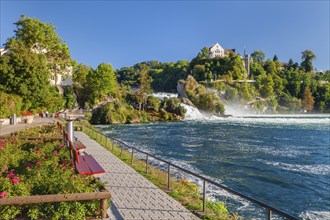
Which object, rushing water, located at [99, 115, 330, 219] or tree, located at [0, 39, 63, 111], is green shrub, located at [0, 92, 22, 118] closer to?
tree, located at [0, 39, 63, 111]

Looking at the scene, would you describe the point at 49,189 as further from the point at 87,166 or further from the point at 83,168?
the point at 87,166

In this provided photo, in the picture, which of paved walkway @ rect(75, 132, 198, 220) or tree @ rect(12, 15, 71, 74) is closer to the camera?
paved walkway @ rect(75, 132, 198, 220)

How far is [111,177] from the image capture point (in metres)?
10.1

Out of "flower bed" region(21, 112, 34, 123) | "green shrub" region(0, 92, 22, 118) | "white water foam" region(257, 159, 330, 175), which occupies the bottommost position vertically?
"white water foam" region(257, 159, 330, 175)

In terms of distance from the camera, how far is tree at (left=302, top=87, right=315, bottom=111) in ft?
392

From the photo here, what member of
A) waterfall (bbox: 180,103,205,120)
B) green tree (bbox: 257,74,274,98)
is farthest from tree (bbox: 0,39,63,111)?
green tree (bbox: 257,74,274,98)

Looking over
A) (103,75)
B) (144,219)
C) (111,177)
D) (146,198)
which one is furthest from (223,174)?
(103,75)

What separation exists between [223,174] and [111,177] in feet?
24.8

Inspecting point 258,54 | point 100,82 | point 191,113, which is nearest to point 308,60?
point 258,54

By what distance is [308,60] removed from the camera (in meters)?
141

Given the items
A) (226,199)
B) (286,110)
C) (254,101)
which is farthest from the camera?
(286,110)

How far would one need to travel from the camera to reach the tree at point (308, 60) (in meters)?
140

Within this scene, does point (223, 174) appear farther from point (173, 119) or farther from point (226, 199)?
point (173, 119)

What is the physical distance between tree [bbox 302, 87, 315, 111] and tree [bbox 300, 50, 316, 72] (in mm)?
25065
